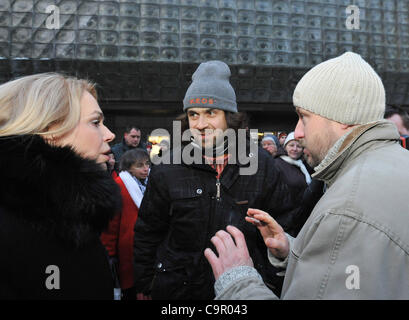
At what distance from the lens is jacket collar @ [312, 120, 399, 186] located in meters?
1.14

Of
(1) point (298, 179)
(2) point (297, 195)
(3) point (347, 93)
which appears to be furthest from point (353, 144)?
(1) point (298, 179)

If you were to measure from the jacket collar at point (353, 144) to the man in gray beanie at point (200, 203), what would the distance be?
0.77 m

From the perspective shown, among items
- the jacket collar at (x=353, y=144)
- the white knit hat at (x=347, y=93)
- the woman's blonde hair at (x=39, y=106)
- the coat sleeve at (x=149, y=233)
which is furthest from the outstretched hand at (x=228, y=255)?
the coat sleeve at (x=149, y=233)

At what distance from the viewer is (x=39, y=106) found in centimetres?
122

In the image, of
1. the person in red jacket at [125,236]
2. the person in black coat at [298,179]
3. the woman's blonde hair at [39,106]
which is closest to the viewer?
the woman's blonde hair at [39,106]

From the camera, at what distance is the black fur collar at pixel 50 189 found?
1069mm

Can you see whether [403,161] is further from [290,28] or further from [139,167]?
[290,28]

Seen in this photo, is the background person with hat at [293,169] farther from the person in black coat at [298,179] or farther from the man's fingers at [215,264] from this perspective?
the man's fingers at [215,264]

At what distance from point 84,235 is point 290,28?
891 cm

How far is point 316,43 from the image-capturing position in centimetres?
916

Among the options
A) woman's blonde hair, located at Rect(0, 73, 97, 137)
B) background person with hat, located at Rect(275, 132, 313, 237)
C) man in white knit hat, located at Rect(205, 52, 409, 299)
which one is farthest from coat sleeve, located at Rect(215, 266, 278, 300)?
background person with hat, located at Rect(275, 132, 313, 237)

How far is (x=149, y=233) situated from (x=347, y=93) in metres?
1.32
